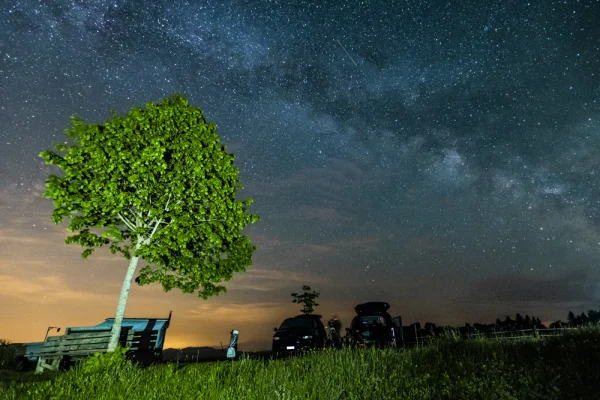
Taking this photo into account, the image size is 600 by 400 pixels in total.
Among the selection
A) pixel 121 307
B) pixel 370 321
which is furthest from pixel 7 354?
pixel 370 321

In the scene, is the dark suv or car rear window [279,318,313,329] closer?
the dark suv

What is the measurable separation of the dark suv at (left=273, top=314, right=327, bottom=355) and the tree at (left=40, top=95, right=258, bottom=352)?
344cm

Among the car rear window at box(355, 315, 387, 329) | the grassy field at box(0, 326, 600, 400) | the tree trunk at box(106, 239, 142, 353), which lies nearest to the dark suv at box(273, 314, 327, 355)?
the car rear window at box(355, 315, 387, 329)

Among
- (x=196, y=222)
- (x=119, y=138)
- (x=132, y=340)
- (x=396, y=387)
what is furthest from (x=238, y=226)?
(x=396, y=387)

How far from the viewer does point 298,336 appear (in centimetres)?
1659

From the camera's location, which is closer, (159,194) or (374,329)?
(159,194)

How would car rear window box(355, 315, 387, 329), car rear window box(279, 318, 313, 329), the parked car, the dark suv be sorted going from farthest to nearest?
car rear window box(355, 315, 387, 329)
the parked car
car rear window box(279, 318, 313, 329)
the dark suv

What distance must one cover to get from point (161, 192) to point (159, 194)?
13cm

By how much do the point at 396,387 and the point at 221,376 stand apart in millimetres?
3987

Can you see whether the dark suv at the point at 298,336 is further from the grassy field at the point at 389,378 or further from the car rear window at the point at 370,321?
the grassy field at the point at 389,378

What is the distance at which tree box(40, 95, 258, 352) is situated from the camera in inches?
526

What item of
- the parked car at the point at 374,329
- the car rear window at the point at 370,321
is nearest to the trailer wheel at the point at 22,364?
the parked car at the point at 374,329

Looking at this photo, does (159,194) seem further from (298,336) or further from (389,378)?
(389,378)

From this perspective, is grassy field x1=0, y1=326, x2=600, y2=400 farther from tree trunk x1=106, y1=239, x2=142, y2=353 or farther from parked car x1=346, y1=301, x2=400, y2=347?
parked car x1=346, y1=301, x2=400, y2=347
